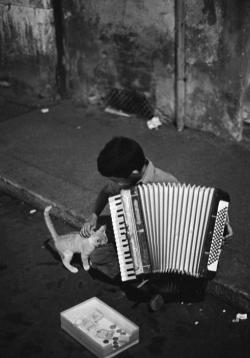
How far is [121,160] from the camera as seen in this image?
12.5ft

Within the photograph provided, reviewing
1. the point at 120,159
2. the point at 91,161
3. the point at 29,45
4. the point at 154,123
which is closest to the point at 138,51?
the point at 154,123

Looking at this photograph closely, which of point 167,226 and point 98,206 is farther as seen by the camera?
point 98,206

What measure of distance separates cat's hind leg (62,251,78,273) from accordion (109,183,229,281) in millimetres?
858

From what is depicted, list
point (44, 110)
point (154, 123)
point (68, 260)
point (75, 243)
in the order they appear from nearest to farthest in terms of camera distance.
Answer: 1. point (75, 243)
2. point (68, 260)
3. point (154, 123)
4. point (44, 110)

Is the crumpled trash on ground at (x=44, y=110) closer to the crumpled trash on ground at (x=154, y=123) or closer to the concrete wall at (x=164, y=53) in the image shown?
the concrete wall at (x=164, y=53)

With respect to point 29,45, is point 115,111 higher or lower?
lower

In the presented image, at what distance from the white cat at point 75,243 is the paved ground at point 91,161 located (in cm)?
68

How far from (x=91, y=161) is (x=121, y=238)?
2538 millimetres

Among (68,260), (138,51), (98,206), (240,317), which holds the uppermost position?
(138,51)

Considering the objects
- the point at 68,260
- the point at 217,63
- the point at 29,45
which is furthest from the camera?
the point at 29,45

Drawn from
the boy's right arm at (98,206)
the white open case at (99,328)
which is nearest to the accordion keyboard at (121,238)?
the white open case at (99,328)

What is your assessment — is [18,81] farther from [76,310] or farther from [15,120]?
[76,310]

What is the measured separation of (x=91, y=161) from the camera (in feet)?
20.5

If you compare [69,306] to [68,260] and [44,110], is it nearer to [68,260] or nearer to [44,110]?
[68,260]
